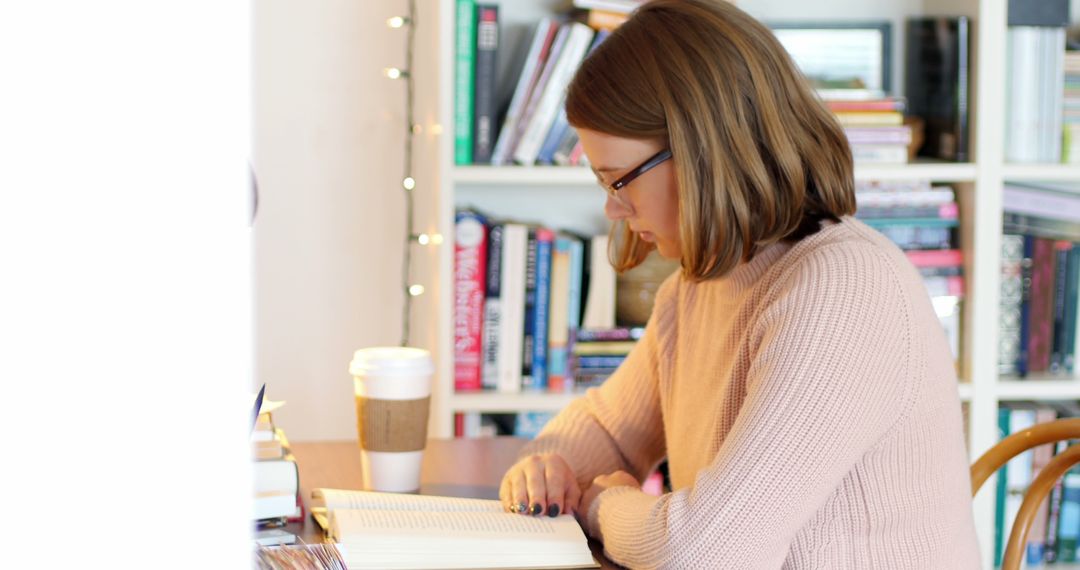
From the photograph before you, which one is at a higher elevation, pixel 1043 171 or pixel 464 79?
pixel 464 79

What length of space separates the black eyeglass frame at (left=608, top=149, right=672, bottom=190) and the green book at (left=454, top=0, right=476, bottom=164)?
86cm

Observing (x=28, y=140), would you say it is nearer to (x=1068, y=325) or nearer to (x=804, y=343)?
(x=804, y=343)

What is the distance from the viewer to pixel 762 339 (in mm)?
1038

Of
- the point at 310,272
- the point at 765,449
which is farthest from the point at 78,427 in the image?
the point at 310,272

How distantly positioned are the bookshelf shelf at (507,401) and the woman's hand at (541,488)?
0.84 metres

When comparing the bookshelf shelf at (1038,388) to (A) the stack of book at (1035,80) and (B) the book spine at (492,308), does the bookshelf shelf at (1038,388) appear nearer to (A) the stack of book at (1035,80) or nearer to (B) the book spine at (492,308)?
(A) the stack of book at (1035,80)

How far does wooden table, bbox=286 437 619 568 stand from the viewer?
3.88 feet

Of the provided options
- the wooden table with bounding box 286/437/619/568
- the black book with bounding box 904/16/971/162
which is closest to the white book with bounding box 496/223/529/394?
the wooden table with bounding box 286/437/619/568

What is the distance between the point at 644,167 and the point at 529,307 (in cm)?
94

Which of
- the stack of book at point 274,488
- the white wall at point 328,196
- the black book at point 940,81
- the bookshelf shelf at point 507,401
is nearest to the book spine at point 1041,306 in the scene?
the black book at point 940,81

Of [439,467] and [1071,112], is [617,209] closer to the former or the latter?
[439,467]

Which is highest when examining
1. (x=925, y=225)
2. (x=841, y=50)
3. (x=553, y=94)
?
(x=841, y=50)

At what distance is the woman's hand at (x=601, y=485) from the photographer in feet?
3.68

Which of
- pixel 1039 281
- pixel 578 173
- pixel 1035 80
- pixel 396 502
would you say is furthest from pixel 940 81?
pixel 396 502
